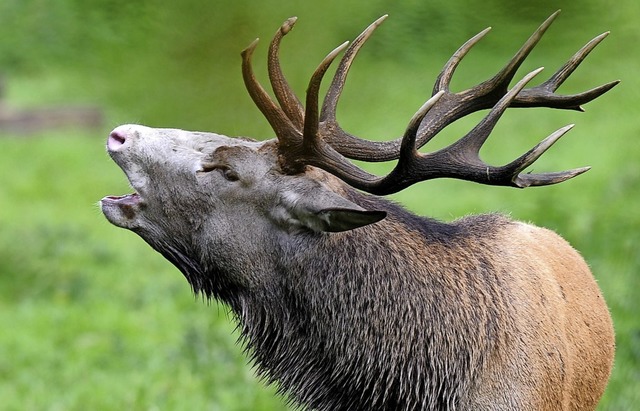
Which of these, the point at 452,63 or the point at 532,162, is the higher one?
the point at 452,63

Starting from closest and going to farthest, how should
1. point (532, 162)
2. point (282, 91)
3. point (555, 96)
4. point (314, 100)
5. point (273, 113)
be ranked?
1. point (532, 162)
2. point (314, 100)
3. point (273, 113)
4. point (282, 91)
5. point (555, 96)

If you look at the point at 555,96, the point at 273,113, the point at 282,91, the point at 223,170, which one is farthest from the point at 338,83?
the point at 555,96

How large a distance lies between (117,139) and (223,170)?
0.39 m

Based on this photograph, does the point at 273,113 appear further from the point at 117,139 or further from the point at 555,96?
the point at 555,96

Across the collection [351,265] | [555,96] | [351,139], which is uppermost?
[351,139]

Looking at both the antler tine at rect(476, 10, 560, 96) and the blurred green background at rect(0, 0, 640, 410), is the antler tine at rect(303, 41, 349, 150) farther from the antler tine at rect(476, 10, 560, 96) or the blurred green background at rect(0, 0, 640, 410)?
the antler tine at rect(476, 10, 560, 96)

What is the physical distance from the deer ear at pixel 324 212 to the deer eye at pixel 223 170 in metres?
0.21

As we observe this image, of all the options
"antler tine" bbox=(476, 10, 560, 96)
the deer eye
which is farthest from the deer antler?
the deer eye

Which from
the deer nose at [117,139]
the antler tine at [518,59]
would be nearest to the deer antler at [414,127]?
the antler tine at [518,59]

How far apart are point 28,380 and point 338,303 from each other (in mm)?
3645

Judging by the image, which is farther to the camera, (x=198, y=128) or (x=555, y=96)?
(x=555, y=96)

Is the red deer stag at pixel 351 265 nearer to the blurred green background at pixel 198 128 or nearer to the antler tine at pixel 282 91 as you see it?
the antler tine at pixel 282 91

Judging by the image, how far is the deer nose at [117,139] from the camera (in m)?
3.74

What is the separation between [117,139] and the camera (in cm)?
375
